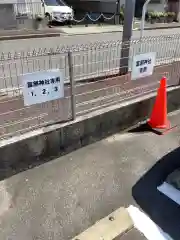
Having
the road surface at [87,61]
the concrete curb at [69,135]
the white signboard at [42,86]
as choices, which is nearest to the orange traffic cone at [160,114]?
the concrete curb at [69,135]

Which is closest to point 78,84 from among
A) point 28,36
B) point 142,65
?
point 142,65

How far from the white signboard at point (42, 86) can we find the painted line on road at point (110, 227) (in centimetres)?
175

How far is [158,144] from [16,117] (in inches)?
93.4

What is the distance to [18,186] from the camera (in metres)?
3.51

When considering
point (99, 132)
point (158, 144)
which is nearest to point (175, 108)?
point (158, 144)

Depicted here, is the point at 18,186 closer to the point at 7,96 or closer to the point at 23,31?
the point at 7,96

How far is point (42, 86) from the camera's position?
3.63 meters

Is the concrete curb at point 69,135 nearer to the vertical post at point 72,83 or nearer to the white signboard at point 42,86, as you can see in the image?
the vertical post at point 72,83

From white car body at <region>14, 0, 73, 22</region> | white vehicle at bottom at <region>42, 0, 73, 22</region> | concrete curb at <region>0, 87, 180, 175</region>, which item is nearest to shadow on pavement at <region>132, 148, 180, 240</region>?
concrete curb at <region>0, 87, 180, 175</region>

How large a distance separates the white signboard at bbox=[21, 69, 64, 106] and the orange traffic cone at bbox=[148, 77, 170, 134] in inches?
72.6

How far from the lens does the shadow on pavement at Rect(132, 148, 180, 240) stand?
3022 millimetres

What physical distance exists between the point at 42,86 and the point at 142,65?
6.37 feet

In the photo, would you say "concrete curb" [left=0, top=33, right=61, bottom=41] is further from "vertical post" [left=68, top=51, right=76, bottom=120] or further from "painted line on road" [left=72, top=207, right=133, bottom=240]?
"painted line on road" [left=72, top=207, right=133, bottom=240]

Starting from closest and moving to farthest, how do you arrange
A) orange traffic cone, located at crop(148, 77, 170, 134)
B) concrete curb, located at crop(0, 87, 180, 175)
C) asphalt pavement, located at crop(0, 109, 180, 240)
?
1. asphalt pavement, located at crop(0, 109, 180, 240)
2. concrete curb, located at crop(0, 87, 180, 175)
3. orange traffic cone, located at crop(148, 77, 170, 134)
